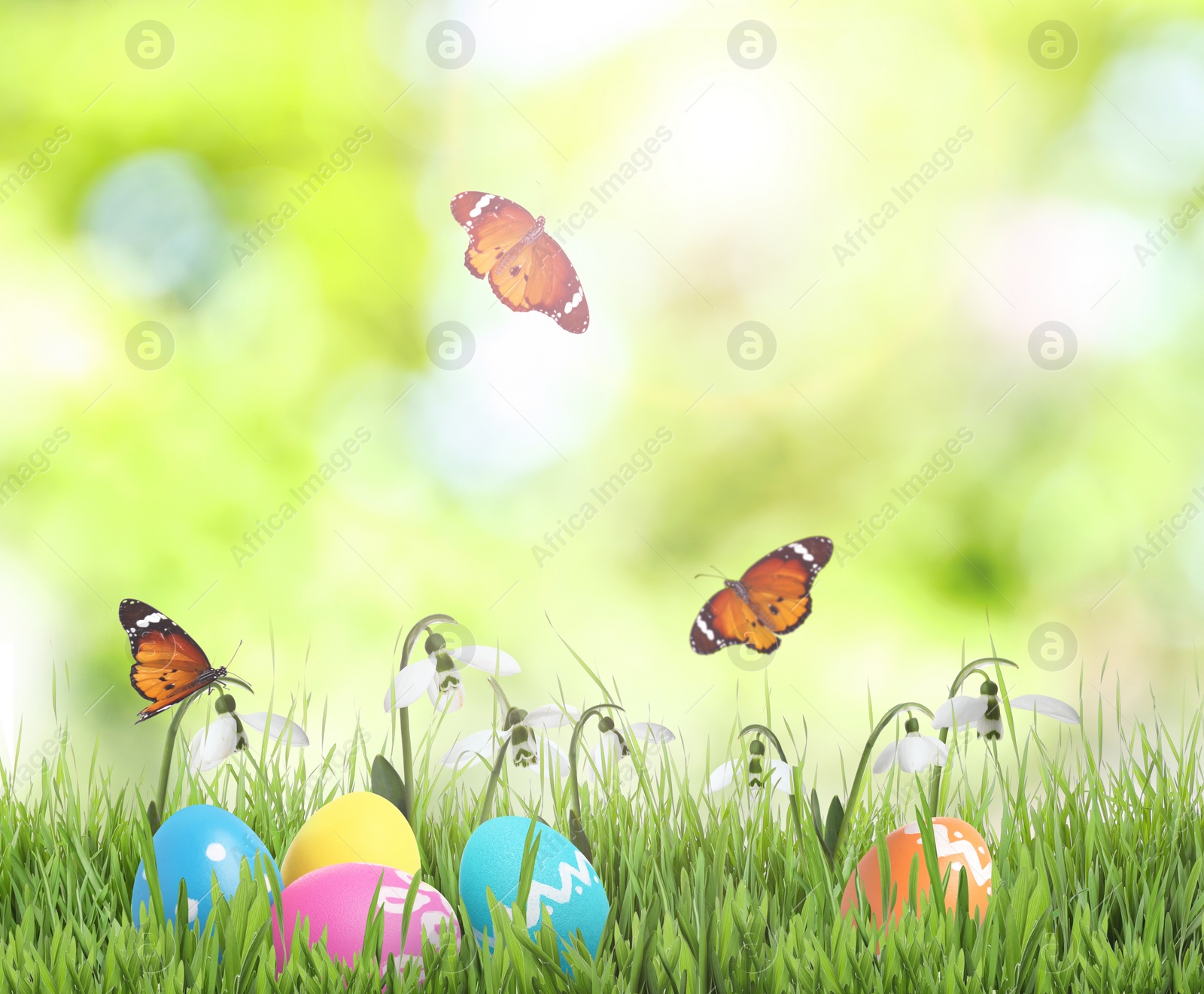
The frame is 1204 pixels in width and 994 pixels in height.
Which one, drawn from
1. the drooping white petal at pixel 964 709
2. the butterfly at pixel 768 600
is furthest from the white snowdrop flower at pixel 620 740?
the drooping white petal at pixel 964 709

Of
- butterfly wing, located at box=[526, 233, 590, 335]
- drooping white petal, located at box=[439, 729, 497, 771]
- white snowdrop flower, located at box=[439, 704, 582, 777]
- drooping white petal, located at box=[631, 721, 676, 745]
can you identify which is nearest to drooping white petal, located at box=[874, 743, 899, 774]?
drooping white petal, located at box=[631, 721, 676, 745]

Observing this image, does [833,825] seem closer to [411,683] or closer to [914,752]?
[914,752]

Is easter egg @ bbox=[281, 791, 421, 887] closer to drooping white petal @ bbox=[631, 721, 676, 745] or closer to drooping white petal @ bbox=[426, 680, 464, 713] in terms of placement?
drooping white petal @ bbox=[426, 680, 464, 713]

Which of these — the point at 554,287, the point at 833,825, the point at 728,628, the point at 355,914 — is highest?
the point at 554,287

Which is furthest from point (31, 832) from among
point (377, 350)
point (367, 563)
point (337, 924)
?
point (377, 350)

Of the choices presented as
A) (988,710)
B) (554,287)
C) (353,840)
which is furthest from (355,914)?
(554,287)

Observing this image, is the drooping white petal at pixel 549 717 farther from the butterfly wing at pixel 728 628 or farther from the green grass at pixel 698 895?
the butterfly wing at pixel 728 628
